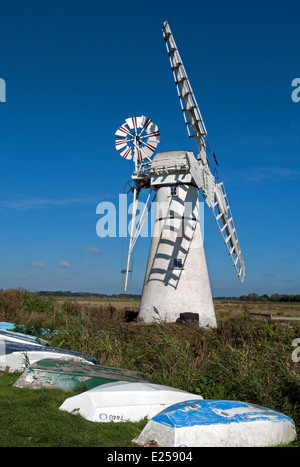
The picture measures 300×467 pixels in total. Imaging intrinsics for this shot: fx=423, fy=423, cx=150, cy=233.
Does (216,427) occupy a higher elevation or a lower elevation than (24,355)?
lower

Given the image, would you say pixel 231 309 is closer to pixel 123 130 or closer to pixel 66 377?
pixel 123 130

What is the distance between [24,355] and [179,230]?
10338mm

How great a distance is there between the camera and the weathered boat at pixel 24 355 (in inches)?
409

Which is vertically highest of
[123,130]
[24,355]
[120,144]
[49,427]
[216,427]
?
[123,130]

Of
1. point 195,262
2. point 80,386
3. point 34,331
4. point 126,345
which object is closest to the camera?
point 80,386

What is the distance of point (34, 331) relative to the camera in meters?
15.8

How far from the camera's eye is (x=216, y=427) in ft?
18.1

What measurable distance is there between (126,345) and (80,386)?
4.18 meters

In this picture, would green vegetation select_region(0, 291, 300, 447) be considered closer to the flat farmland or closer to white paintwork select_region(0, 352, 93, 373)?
white paintwork select_region(0, 352, 93, 373)

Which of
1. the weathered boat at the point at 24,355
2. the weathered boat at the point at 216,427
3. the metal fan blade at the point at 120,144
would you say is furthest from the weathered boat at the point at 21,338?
the metal fan blade at the point at 120,144

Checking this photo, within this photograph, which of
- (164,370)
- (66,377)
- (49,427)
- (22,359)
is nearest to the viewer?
(49,427)

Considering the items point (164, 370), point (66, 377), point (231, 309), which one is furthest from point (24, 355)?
point (231, 309)
